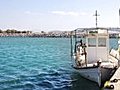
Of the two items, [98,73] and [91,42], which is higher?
[91,42]

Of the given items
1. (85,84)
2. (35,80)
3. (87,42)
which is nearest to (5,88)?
(35,80)

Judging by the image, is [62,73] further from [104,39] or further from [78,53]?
[104,39]

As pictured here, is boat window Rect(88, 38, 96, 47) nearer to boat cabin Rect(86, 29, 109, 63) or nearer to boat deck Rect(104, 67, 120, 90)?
boat cabin Rect(86, 29, 109, 63)

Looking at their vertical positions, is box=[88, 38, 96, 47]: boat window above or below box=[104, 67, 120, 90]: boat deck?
above

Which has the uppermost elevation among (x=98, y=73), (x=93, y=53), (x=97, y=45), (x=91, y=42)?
(x=91, y=42)

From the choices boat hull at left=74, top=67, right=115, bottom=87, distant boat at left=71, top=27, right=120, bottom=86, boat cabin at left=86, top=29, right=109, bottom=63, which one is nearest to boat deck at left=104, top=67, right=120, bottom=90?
boat hull at left=74, top=67, right=115, bottom=87

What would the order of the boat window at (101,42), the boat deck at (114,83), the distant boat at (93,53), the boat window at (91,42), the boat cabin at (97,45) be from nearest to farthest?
the boat deck at (114,83)
the distant boat at (93,53)
the boat cabin at (97,45)
the boat window at (101,42)
the boat window at (91,42)

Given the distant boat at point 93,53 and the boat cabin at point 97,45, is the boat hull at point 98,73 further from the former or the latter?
the boat cabin at point 97,45

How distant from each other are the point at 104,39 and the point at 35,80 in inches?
288

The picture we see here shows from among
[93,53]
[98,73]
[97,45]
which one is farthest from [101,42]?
[98,73]

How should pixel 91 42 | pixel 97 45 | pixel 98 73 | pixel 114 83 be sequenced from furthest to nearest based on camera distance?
pixel 91 42, pixel 97 45, pixel 98 73, pixel 114 83

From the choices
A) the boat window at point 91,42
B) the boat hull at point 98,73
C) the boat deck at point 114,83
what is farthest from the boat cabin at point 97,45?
the boat deck at point 114,83

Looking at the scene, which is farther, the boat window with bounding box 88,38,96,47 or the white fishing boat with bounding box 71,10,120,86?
the boat window with bounding box 88,38,96,47

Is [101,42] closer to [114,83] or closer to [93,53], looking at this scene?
[93,53]
